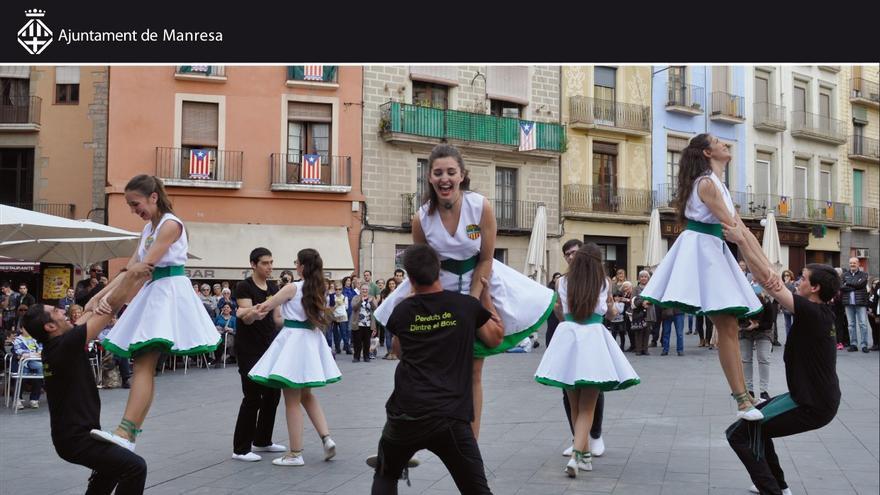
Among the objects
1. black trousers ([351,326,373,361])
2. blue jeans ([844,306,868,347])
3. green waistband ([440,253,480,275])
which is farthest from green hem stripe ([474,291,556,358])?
blue jeans ([844,306,868,347])

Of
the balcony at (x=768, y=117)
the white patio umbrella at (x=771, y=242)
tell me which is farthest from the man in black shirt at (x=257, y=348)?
the balcony at (x=768, y=117)

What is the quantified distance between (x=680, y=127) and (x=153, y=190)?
106 ft

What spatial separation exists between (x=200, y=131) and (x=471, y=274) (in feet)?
78.4

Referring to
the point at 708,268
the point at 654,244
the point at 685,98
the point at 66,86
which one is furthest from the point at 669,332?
the point at 66,86

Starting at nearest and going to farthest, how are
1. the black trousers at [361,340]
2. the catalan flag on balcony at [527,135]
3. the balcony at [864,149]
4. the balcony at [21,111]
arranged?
1. the black trousers at [361,340]
2. the balcony at [21,111]
3. the catalan flag on balcony at [527,135]
4. the balcony at [864,149]

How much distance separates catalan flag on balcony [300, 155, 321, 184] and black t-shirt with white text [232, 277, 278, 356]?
67.9 ft

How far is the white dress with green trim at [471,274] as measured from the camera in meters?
5.27

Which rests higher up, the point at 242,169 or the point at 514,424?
the point at 242,169

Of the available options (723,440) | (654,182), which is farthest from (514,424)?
(654,182)

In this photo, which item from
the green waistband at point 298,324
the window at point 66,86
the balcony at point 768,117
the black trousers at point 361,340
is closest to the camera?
the green waistband at point 298,324

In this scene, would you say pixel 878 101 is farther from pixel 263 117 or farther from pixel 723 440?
pixel 723 440

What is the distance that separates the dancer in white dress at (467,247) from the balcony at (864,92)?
42384mm

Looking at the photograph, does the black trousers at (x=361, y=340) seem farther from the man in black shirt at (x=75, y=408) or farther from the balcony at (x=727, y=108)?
the balcony at (x=727, y=108)
